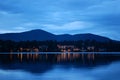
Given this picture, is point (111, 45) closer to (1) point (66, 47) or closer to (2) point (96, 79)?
(1) point (66, 47)

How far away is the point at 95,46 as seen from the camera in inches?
5684

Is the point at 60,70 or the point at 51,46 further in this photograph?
the point at 51,46

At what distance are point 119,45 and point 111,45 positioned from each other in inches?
162

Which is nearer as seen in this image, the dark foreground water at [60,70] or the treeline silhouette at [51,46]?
the dark foreground water at [60,70]

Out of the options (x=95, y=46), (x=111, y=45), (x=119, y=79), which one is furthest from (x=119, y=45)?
(x=119, y=79)

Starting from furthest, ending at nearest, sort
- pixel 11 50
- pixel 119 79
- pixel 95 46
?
pixel 95 46 < pixel 11 50 < pixel 119 79

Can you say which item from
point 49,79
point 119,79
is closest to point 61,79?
point 49,79

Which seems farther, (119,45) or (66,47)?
(66,47)

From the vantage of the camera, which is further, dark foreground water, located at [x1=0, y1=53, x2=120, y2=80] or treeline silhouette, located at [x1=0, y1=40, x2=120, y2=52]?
treeline silhouette, located at [x1=0, y1=40, x2=120, y2=52]

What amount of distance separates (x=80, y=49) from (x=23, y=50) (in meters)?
31.9

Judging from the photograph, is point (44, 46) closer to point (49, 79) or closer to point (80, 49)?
point (80, 49)

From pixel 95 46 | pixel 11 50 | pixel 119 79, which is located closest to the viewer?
pixel 119 79

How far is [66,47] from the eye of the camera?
148125mm

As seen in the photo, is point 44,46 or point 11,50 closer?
point 11,50
